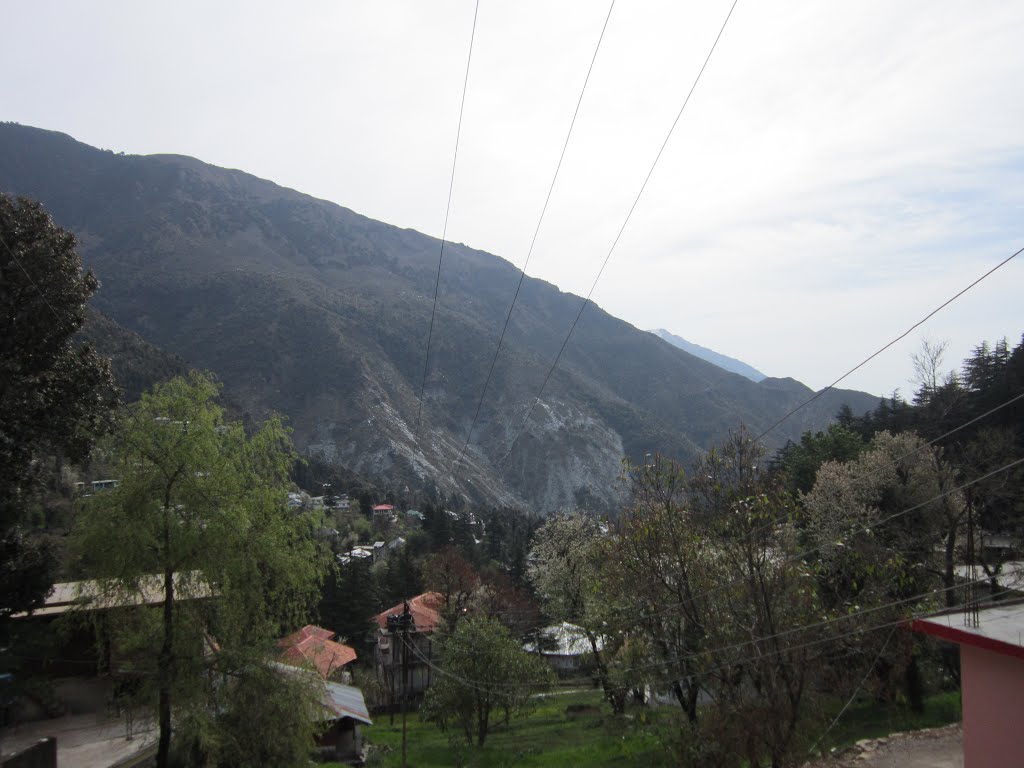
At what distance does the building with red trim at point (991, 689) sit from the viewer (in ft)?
24.3

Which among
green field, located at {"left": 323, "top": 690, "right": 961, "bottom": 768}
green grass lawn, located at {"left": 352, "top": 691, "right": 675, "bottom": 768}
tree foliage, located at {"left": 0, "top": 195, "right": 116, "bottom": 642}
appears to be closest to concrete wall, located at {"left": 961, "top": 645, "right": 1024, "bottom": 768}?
green field, located at {"left": 323, "top": 690, "right": 961, "bottom": 768}

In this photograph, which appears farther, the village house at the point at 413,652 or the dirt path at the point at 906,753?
the village house at the point at 413,652

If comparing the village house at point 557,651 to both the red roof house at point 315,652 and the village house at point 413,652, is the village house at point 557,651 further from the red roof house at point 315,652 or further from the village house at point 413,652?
the red roof house at point 315,652

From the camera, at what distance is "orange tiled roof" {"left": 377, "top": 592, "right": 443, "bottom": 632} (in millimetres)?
41197

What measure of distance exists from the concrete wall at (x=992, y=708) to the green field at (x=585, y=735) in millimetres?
3726

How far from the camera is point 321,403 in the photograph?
139 m

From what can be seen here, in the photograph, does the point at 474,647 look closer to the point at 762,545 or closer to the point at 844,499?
the point at 844,499

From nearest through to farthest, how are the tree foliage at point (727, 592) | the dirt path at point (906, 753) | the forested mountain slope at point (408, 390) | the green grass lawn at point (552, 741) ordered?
the tree foliage at point (727, 592) → the dirt path at point (906, 753) → the green grass lawn at point (552, 741) → the forested mountain slope at point (408, 390)

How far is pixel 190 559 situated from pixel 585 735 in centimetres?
1726

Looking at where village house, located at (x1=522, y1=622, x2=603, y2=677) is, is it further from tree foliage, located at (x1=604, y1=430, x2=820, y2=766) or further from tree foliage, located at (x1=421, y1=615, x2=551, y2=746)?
tree foliage, located at (x1=604, y1=430, x2=820, y2=766)

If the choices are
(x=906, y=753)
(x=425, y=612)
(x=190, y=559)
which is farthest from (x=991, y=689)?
(x=425, y=612)

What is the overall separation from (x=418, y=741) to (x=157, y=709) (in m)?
17.7

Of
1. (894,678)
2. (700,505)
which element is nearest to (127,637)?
(700,505)

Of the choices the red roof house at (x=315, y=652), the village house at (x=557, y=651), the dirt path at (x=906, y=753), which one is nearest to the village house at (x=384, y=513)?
the village house at (x=557, y=651)
